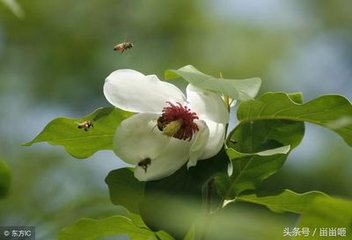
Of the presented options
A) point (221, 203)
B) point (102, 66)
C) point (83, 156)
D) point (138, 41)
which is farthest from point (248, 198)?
point (138, 41)

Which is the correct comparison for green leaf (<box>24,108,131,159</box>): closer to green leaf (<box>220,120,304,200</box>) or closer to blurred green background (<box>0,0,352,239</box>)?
green leaf (<box>220,120,304,200</box>)

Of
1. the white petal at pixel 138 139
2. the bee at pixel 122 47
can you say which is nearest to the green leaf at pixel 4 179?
the white petal at pixel 138 139

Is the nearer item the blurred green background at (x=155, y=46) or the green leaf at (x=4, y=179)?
the green leaf at (x=4, y=179)

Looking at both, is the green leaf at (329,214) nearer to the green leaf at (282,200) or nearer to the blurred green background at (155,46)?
the green leaf at (282,200)

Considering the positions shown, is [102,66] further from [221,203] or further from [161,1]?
[221,203]
